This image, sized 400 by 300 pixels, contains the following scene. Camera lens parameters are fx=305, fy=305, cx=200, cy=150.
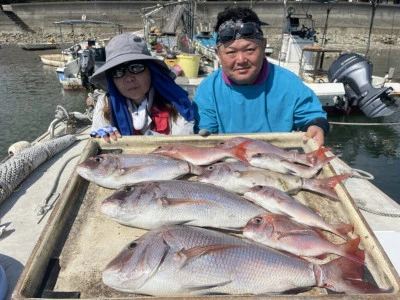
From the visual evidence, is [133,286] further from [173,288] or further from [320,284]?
[320,284]

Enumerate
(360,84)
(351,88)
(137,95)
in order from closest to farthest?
(137,95)
(360,84)
(351,88)

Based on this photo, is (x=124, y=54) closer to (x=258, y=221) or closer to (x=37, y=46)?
(x=258, y=221)

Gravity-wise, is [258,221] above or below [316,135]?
below

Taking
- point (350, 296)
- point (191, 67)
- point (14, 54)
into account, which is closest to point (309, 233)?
point (350, 296)

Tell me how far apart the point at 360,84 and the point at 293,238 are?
513 inches

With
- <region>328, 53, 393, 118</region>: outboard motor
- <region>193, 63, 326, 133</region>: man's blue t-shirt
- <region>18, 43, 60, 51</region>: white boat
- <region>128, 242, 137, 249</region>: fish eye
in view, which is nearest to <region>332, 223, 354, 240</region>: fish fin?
<region>128, 242, 137, 249</region>: fish eye

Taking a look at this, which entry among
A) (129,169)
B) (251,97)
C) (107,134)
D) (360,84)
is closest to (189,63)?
(360,84)

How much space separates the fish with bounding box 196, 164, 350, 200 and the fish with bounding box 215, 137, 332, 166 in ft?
0.83

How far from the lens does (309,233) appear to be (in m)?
1.63

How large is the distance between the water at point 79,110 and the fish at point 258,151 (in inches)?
289

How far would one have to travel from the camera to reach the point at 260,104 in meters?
3.21

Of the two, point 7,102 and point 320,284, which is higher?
point 320,284

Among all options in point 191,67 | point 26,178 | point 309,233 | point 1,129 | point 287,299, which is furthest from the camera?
point 191,67

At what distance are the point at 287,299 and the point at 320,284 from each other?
10.7 inches
